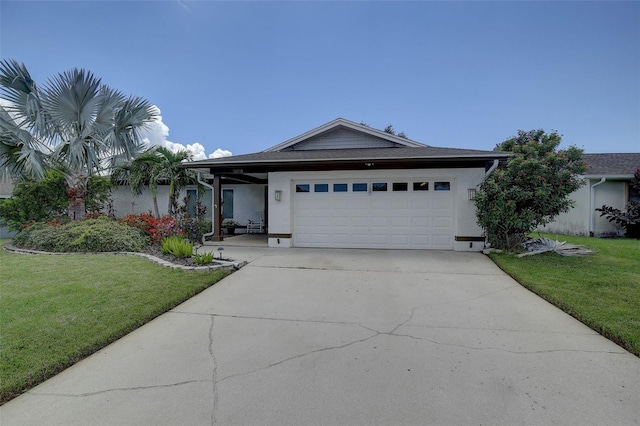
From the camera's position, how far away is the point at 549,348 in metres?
3.10

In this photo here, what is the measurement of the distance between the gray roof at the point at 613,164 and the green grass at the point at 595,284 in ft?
17.8

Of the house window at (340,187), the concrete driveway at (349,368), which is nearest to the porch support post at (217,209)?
the house window at (340,187)

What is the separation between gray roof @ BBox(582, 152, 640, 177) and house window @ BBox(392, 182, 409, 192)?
26.3 ft

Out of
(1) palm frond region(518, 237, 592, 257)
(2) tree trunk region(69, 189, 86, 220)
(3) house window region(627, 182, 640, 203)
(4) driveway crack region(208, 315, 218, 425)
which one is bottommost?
(4) driveway crack region(208, 315, 218, 425)

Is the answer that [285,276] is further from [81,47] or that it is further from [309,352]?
[81,47]

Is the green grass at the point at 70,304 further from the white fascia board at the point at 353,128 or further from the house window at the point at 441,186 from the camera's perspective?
the white fascia board at the point at 353,128

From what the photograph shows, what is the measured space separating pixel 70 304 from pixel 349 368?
13.3 feet

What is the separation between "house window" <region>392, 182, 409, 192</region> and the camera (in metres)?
9.19

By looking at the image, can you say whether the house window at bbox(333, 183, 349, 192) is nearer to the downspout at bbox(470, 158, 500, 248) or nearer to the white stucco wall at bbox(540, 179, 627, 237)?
the downspout at bbox(470, 158, 500, 248)

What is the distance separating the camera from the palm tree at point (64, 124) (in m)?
8.74

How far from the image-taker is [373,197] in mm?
9297

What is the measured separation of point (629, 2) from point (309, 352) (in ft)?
43.2

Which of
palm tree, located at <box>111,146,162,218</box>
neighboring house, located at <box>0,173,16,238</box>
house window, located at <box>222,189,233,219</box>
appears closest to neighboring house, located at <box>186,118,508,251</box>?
palm tree, located at <box>111,146,162,218</box>

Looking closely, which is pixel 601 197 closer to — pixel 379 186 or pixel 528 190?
pixel 528 190
